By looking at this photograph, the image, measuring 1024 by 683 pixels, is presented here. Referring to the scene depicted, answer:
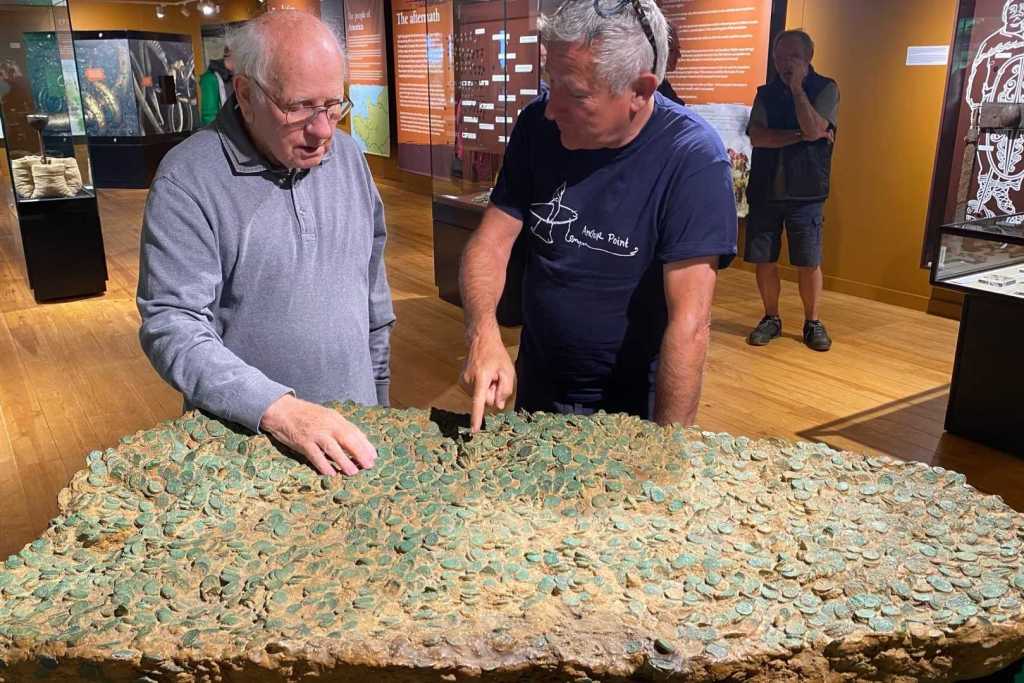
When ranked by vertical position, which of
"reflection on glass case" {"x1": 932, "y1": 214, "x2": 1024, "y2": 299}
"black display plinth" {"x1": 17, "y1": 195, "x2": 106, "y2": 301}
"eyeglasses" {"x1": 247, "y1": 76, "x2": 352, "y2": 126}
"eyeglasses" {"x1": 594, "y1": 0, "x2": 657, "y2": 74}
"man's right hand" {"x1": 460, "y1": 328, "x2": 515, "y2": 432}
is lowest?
"black display plinth" {"x1": 17, "y1": 195, "x2": 106, "y2": 301}

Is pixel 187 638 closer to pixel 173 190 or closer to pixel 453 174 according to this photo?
pixel 173 190

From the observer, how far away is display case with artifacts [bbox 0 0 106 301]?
5586 millimetres

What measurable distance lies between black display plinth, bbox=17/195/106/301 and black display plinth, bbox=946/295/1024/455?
528 centimetres

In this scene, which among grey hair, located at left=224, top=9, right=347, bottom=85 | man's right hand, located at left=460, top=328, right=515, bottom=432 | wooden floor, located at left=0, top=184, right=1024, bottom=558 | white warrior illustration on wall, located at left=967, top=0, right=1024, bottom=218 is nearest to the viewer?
grey hair, located at left=224, top=9, right=347, bottom=85

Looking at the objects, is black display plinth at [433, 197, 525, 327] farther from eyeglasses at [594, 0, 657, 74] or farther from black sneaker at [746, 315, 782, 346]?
eyeglasses at [594, 0, 657, 74]

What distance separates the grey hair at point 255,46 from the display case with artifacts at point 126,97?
421 inches

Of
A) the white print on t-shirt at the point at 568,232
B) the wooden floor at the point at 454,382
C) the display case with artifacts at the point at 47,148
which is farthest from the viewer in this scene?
the display case with artifacts at the point at 47,148

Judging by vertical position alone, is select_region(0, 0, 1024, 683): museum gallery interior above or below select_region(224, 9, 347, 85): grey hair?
below

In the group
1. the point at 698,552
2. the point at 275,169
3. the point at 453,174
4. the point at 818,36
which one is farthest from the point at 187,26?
the point at 698,552

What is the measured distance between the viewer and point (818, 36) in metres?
5.67

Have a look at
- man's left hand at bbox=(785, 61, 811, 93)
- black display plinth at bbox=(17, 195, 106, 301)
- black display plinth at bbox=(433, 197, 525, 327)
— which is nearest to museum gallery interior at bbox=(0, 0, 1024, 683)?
man's left hand at bbox=(785, 61, 811, 93)

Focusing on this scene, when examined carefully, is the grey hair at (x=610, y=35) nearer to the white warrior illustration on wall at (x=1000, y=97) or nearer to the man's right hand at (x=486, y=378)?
the man's right hand at (x=486, y=378)

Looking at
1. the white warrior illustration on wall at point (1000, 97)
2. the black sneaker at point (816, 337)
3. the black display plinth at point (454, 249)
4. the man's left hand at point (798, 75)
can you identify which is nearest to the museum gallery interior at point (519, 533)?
the white warrior illustration on wall at point (1000, 97)

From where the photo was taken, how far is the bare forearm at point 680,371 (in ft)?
5.18
